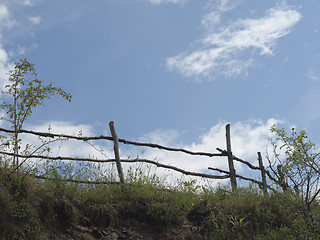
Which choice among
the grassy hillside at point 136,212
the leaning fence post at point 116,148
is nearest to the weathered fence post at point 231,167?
the grassy hillside at point 136,212

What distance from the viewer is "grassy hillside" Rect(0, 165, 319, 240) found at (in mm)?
5508

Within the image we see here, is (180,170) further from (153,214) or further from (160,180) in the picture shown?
(153,214)

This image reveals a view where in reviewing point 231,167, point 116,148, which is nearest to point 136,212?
point 116,148

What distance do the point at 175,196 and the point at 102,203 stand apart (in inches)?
59.9

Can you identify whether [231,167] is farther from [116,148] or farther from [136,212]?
[136,212]

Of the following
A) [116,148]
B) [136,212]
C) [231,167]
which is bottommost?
[136,212]

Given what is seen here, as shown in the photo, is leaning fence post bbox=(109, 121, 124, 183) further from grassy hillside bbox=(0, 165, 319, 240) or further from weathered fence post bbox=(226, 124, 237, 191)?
weathered fence post bbox=(226, 124, 237, 191)

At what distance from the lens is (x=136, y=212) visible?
263 inches

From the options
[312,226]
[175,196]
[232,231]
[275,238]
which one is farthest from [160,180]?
[312,226]

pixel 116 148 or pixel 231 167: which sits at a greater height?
pixel 116 148

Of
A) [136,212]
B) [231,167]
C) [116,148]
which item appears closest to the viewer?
[136,212]

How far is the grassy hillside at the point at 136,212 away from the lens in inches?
217

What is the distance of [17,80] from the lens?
6.14m

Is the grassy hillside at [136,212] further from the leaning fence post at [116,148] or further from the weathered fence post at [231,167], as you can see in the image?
the weathered fence post at [231,167]
